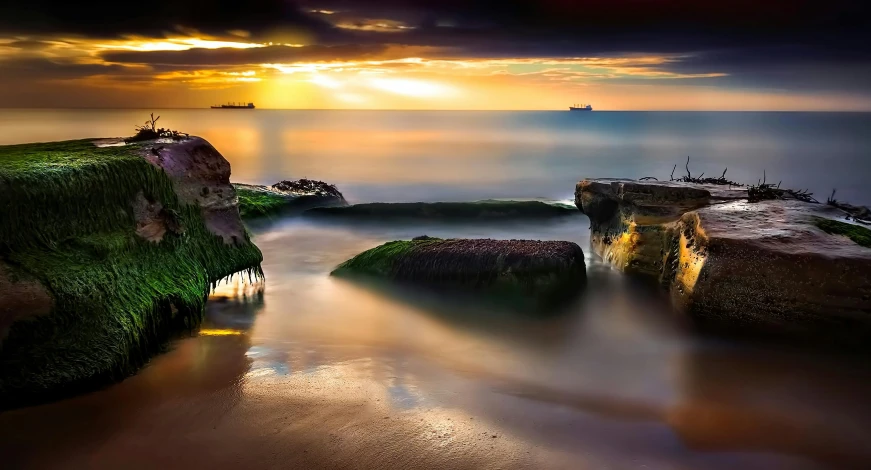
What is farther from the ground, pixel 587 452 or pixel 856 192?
pixel 856 192

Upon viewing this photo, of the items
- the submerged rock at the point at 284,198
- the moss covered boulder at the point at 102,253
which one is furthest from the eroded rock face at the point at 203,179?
the submerged rock at the point at 284,198

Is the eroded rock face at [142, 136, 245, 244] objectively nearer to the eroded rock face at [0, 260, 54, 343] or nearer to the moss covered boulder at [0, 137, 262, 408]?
the moss covered boulder at [0, 137, 262, 408]

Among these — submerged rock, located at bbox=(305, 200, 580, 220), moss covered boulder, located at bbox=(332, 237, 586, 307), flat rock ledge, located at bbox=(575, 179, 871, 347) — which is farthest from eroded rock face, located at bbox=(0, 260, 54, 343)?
submerged rock, located at bbox=(305, 200, 580, 220)

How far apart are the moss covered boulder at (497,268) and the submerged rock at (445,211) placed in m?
3.59

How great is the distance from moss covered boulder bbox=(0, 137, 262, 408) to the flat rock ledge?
4214mm

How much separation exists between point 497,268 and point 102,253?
352 centimetres

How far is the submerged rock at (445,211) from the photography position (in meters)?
10.3

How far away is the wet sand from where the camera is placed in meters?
3.23

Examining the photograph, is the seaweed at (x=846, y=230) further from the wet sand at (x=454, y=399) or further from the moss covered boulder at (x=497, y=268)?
the moss covered boulder at (x=497, y=268)

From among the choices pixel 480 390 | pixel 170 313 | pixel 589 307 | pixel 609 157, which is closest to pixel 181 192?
pixel 170 313

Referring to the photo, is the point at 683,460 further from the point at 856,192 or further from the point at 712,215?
the point at 856,192

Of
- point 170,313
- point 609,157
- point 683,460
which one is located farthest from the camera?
point 609,157

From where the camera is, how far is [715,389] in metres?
4.16

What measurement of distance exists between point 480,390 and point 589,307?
2290 mm
